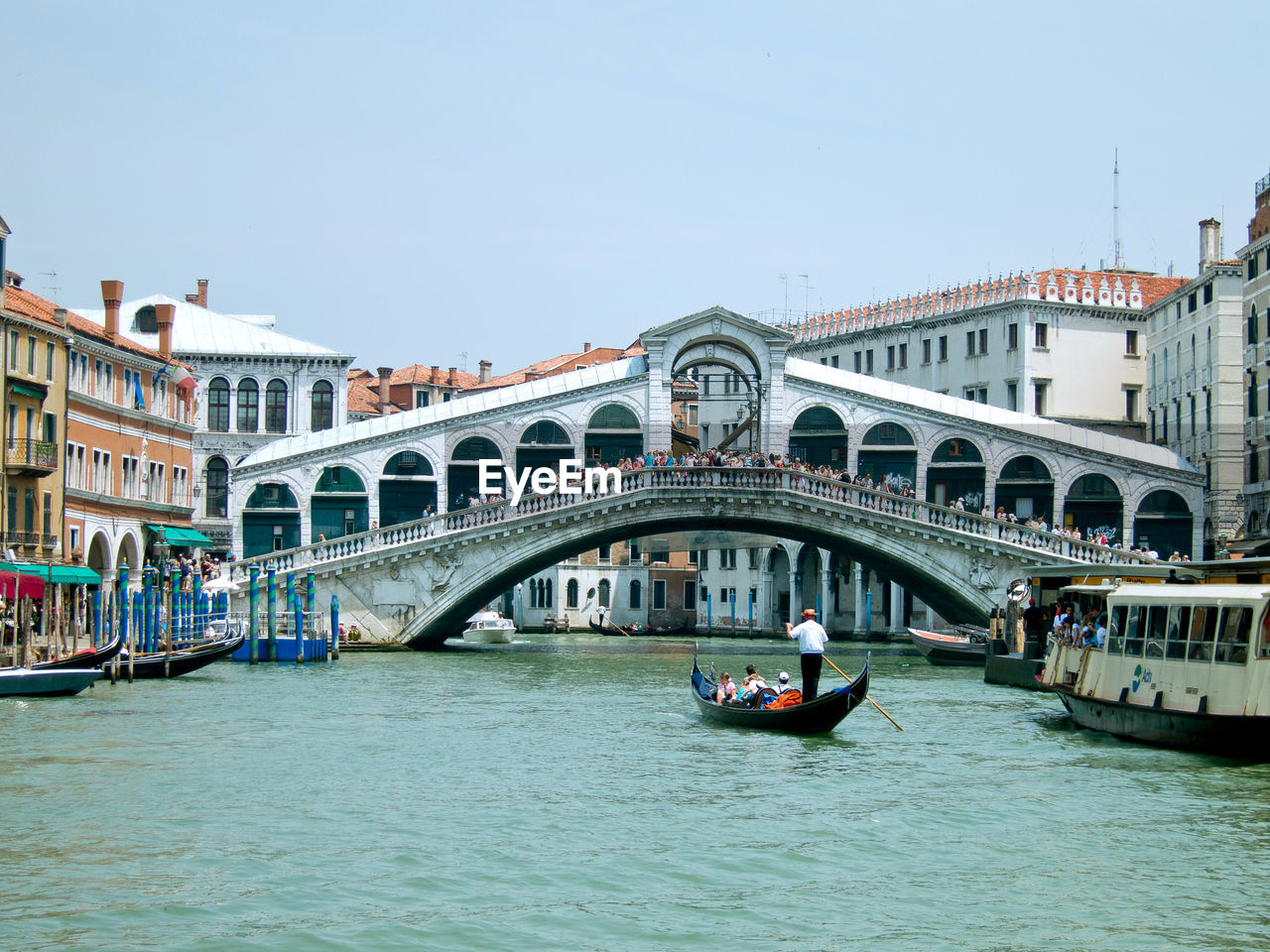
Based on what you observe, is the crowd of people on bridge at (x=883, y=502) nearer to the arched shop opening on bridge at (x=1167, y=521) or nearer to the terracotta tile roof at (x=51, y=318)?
the arched shop opening on bridge at (x=1167, y=521)

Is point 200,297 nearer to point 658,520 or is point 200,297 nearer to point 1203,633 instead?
point 658,520

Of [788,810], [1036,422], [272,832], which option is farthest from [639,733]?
[1036,422]

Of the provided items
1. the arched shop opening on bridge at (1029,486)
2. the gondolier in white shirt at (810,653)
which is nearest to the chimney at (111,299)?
the arched shop opening on bridge at (1029,486)

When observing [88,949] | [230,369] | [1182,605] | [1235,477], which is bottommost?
[88,949]

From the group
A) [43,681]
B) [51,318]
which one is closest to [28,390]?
[51,318]

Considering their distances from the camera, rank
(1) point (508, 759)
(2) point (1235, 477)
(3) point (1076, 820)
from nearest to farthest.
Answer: (3) point (1076, 820) → (1) point (508, 759) → (2) point (1235, 477)

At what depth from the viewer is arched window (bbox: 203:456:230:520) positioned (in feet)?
155

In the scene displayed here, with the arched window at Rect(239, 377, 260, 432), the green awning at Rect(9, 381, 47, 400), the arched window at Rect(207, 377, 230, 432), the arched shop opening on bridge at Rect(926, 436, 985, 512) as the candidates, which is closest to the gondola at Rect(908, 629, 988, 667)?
the arched shop opening on bridge at Rect(926, 436, 985, 512)

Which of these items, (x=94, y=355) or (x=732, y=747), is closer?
(x=732, y=747)

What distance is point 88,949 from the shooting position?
10938 millimetres

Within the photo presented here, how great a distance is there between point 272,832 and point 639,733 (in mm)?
7876

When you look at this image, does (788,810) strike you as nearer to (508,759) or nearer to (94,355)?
(508,759)

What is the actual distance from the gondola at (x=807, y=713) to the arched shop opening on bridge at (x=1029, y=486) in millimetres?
20867

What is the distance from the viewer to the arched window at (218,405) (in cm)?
4741
